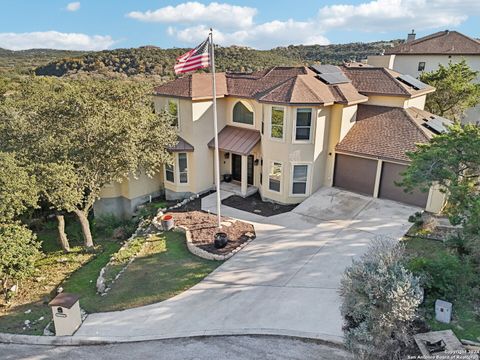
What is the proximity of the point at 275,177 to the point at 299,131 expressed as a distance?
2.98 m

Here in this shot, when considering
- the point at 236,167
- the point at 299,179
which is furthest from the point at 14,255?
the point at 299,179

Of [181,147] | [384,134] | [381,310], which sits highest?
[384,134]

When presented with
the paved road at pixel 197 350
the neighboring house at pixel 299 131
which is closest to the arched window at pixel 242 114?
the neighboring house at pixel 299 131

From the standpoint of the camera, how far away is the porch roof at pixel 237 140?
20297mm

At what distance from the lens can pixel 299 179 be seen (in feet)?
63.7

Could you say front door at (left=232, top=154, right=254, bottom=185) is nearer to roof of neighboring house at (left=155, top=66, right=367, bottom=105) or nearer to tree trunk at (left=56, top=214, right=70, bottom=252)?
roof of neighboring house at (left=155, top=66, right=367, bottom=105)

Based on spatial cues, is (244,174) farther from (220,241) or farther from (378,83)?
(378,83)

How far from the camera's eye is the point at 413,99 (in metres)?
21.5

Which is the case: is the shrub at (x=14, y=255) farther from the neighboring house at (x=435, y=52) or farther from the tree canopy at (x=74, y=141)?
the neighboring house at (x=435, y=52)

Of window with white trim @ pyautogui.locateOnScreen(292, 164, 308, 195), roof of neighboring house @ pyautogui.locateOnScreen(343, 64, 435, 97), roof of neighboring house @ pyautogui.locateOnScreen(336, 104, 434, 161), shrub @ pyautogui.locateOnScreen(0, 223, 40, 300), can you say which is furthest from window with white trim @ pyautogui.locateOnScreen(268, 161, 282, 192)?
shrub @ pyautogui.locateOnScreen(0, 223, 40, 300)

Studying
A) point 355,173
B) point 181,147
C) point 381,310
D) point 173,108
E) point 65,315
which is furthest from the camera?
point 173,108

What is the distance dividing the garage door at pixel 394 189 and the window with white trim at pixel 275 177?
18.4 feet

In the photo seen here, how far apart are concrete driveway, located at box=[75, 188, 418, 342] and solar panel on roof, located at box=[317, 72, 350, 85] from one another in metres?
7.82

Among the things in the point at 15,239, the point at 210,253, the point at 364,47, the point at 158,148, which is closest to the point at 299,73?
the point at 158,148
